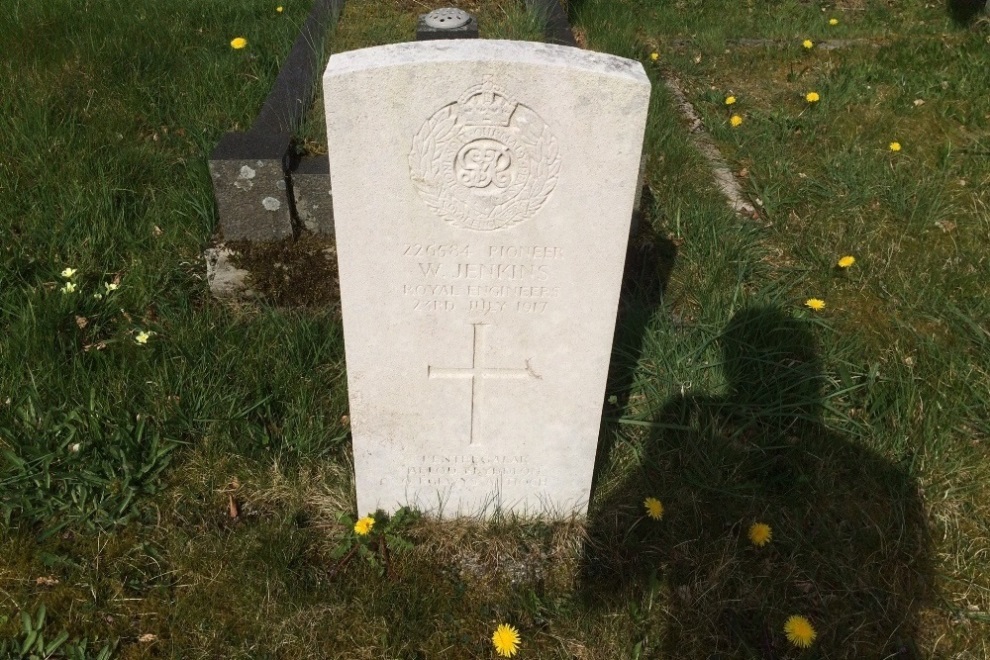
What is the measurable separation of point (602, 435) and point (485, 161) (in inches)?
51.9

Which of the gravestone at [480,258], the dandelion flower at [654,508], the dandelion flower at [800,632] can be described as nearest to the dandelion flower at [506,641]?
the gravestone at [480,258]

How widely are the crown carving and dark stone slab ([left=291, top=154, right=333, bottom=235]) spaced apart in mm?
1652

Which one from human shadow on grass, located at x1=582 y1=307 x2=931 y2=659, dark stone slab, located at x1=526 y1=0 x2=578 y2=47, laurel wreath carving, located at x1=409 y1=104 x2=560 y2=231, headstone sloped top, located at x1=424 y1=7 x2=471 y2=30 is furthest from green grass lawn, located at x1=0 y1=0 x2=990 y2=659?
laurel wreath carving, located at x1=409 y1=104 x2=560 y2=231

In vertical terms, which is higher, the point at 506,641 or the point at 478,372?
the point at 478,372

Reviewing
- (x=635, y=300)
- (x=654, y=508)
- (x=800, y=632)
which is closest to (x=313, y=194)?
(x=635, y=300)

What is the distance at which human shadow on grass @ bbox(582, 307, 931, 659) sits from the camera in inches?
85.7

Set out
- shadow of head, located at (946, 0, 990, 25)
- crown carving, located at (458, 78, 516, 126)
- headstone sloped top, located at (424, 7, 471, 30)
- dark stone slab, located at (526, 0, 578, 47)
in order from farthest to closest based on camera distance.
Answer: shadow of head, located at (946, 0, 990, 25) → dark stone slab, located at (526, 0, 578, 47) → headstone sloped top, located at (424, 7, 471, 30) → crown carving, located at (458, 78, 516, 126)

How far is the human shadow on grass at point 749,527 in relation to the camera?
85.7 inches

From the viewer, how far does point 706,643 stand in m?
2.14

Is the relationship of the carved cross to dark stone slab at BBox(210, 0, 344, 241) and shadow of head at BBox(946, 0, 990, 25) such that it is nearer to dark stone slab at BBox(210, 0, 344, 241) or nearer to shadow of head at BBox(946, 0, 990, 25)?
dark stone slab at BBox(210, 0, 344, 241)

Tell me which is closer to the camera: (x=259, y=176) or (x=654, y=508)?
(x=654, y=508)

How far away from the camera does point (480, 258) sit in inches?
72.8

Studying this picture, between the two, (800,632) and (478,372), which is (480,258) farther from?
(800,632)

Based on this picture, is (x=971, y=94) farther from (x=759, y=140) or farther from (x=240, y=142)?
(x=240, y=142)
